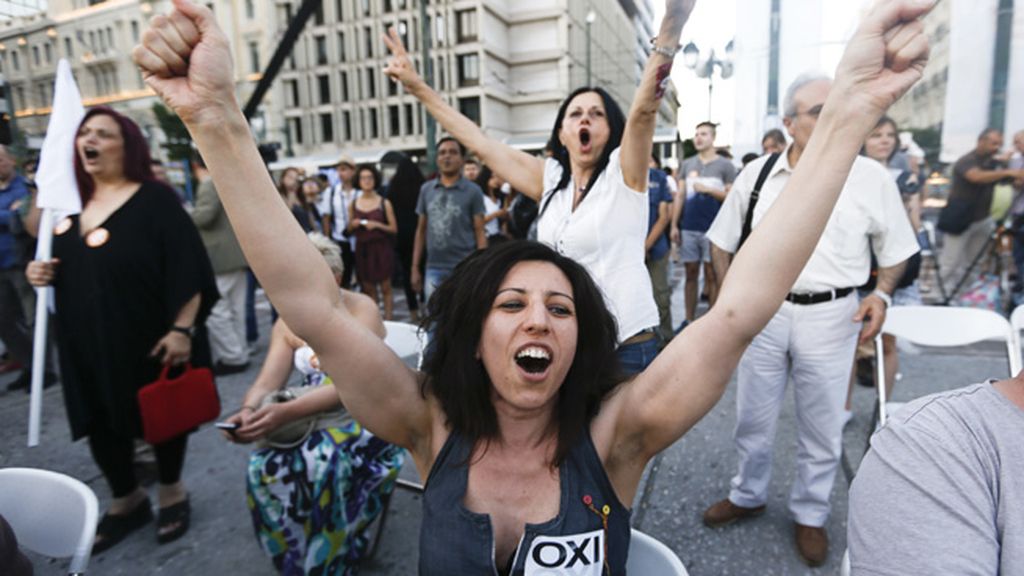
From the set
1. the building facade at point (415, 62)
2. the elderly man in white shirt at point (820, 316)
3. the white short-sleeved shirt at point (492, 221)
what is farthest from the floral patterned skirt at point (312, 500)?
the building facade at point (415, 62)

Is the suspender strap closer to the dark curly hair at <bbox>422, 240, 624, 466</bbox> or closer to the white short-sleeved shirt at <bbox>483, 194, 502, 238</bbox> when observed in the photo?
the dark curly hair at <bbox>422, 240, 624, 466</bbox>

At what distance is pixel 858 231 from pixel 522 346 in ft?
6.11

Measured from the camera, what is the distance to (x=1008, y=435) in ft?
3.05

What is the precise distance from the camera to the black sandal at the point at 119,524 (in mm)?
2672

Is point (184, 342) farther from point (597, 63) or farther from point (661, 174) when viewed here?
point (597, 63)

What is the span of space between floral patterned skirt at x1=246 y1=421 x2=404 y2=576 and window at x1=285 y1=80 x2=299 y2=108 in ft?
156

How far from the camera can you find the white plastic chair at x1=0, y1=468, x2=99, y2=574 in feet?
5.08

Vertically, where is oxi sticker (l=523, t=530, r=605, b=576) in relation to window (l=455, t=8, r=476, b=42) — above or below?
below

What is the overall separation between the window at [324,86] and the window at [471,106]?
1078 cm

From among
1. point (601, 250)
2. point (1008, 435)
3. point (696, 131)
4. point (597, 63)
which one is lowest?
point (1008, 435)

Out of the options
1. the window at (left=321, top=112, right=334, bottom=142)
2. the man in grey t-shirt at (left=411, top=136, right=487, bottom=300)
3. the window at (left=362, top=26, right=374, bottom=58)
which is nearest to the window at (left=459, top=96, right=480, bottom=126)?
the window at (left=362, top=26, right=374, bottom=58)

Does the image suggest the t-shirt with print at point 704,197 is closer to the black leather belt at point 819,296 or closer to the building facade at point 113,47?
the black leather belt at point 819,296

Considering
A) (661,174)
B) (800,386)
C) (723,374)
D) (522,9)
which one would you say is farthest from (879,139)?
(522,9)

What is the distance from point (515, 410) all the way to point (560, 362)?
18cm
